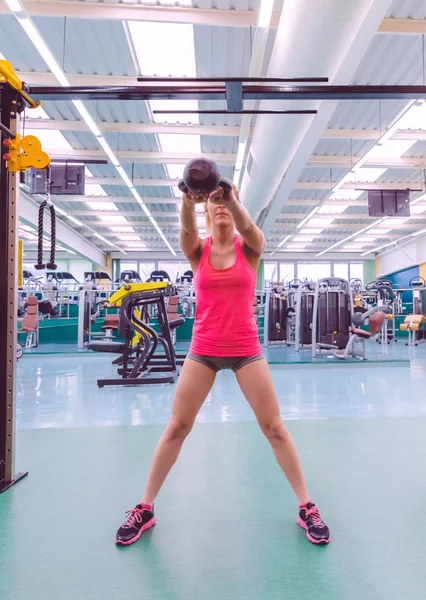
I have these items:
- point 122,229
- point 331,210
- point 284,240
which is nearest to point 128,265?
point 122,229

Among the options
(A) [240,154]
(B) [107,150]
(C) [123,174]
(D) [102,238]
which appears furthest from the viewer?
(D) [102,238]

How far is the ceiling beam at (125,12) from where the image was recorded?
4.17 m

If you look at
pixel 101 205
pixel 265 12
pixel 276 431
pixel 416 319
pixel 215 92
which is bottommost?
pixel 276 431

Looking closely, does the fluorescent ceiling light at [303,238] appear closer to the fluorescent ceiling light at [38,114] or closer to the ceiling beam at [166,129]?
the ceiling beam at [166,129]

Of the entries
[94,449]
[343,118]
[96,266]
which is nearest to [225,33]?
[343,118]

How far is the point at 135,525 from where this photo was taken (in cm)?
151

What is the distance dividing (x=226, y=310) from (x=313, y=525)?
880 millimetres

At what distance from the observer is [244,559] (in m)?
1.38

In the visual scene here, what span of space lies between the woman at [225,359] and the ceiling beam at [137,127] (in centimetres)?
609

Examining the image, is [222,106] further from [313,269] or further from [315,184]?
[313,269]

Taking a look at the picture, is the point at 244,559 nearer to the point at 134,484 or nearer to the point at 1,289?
the point at 134,484

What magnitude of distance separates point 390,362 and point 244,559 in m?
5.60

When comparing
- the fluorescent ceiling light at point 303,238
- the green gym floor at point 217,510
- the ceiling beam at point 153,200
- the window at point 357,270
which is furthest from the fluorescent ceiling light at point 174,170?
the window at point 357,270

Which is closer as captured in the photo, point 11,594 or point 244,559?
point 11,594
